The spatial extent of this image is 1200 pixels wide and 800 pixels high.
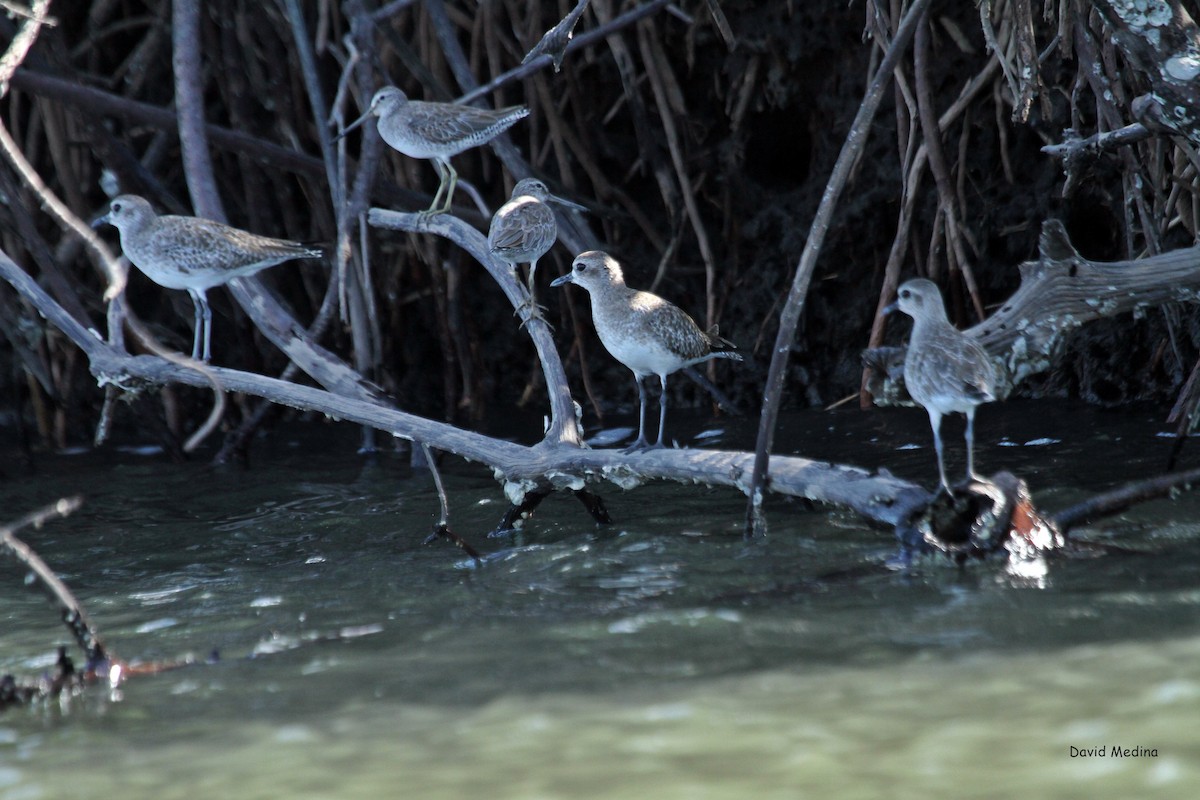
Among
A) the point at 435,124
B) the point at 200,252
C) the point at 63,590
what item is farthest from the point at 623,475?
the point at 435,124

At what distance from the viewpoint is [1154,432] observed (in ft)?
17.3

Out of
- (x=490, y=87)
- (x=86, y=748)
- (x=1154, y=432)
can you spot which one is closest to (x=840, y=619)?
(x=86, y=748)

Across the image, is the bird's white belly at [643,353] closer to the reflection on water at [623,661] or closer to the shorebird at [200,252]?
the reflection on water at [623,661]

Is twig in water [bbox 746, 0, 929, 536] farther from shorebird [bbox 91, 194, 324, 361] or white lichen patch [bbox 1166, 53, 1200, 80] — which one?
shorebird [bbox 91, 194, 324, 361]

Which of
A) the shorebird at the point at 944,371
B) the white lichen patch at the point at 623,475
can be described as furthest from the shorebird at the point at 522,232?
the shorebird at the point at 944,371

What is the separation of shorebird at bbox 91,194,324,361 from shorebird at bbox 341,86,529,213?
0.78 metres

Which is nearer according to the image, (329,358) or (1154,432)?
(329,358)

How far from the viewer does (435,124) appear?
18.9 ft

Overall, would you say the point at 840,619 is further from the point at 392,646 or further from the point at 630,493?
the point at 630,493

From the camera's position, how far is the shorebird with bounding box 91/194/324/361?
5160mm

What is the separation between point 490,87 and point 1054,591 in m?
3.63

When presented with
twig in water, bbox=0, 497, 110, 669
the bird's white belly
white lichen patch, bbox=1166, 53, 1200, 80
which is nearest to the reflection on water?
twig in water, bbox=0, 497, 110, 669

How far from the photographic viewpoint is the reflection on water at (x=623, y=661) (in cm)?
231

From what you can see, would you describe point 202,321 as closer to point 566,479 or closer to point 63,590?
point 566,479
